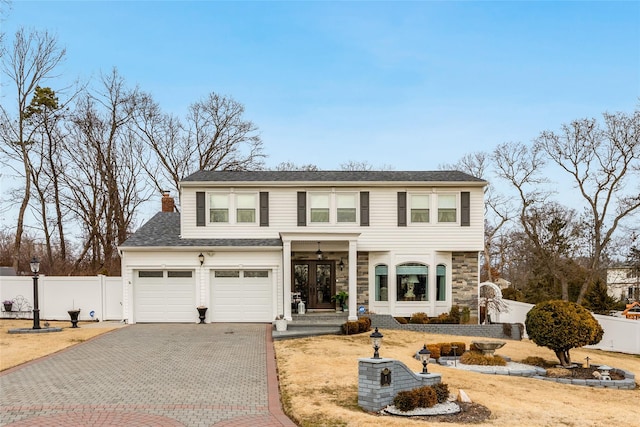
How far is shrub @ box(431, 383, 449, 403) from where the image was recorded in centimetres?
1091

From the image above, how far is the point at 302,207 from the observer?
24.2 m

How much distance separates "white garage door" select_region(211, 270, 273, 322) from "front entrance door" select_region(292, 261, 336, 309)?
55.9 inches

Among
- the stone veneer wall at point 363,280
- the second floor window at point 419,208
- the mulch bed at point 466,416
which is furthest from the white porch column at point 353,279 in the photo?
the mulch bed at point 466,416

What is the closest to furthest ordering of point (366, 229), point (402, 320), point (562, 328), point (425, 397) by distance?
point (425, 397), point (562, 328), point (402, 320), point (366, 229)

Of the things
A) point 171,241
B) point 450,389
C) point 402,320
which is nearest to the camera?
point 450,389

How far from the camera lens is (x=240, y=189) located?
951 inches

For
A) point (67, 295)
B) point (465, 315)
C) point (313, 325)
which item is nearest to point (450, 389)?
point (313, 325)

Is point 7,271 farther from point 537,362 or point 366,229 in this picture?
point 537,362

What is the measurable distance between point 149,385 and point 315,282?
41.5 ft

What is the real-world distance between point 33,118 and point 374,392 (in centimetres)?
2940

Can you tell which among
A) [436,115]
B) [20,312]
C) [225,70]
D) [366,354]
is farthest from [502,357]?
[20,312]

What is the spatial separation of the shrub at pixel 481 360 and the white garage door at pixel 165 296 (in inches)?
458

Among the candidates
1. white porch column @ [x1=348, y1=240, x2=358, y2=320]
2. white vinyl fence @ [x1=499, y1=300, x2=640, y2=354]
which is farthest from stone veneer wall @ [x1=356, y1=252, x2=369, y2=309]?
white vinyl fence @ [x1=499, y1=300, x2=640, y2=354]

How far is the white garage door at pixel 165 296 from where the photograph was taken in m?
23.4
